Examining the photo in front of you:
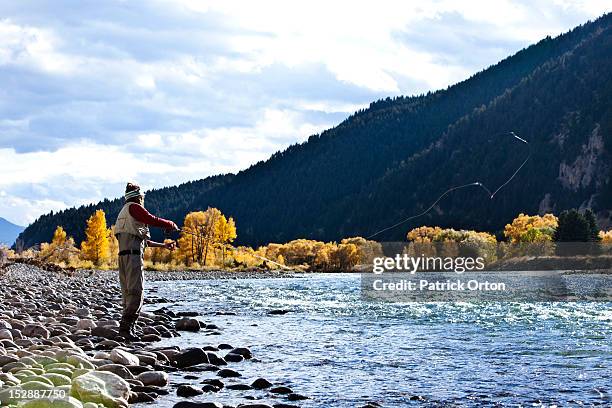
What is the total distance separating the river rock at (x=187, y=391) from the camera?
8.84m

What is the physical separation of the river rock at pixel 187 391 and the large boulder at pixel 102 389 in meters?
0.76

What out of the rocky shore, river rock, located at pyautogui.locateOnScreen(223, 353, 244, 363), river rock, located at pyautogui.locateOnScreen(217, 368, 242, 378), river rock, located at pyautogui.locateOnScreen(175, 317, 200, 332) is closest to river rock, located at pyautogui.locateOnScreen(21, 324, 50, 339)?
the rocky shore

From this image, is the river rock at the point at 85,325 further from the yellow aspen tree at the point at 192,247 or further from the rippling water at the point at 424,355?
the yellow aspen tree at the point at 192,247

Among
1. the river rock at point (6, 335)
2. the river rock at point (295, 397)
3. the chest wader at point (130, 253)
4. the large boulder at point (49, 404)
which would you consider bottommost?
the river rock at point (295, 397)

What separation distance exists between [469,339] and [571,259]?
72819mm

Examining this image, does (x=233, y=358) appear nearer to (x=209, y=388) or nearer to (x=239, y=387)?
(x=239, y=387)

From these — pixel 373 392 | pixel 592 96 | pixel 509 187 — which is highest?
pixel 592 96

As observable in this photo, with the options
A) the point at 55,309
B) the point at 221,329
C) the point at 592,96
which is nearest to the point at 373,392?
the point at 221,329

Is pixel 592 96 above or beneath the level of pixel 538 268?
above

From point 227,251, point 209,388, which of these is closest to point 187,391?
point 209,388

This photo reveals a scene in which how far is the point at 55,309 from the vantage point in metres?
17.5

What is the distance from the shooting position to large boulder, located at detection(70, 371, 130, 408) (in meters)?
7.47

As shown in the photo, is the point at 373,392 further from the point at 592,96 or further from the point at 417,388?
the point at 592,96

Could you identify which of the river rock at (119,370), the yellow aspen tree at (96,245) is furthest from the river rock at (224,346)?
the yellow aspen tree at (96,245)
